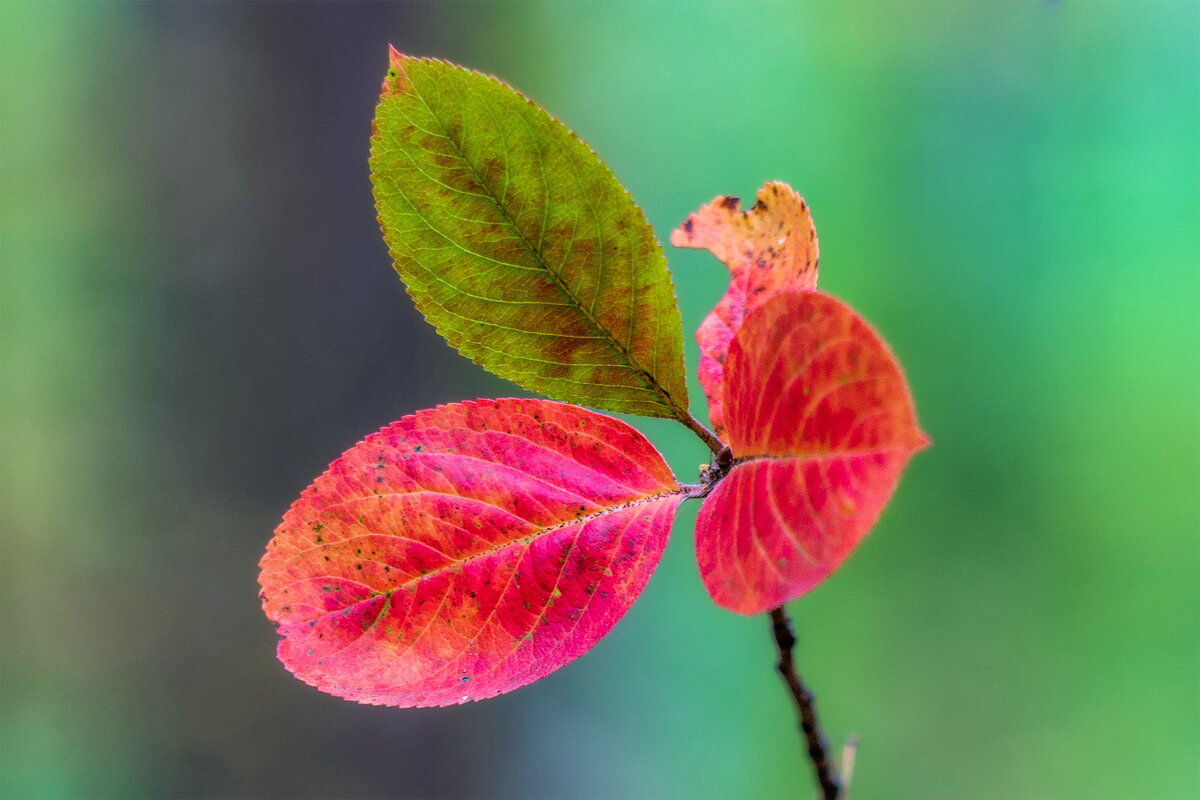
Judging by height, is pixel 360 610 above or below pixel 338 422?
above

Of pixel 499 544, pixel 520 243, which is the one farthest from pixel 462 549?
pixel 520 243

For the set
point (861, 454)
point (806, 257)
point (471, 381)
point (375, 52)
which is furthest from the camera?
point (471, 381)

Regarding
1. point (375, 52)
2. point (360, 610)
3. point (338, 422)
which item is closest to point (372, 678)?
point (360, 610)

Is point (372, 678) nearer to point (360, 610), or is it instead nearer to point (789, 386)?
point (360, 610)

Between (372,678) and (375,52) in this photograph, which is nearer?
(372,678)

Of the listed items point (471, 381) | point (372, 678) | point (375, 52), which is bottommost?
point (471, 381)

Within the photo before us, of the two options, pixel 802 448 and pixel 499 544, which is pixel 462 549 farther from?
pixel 802 448
